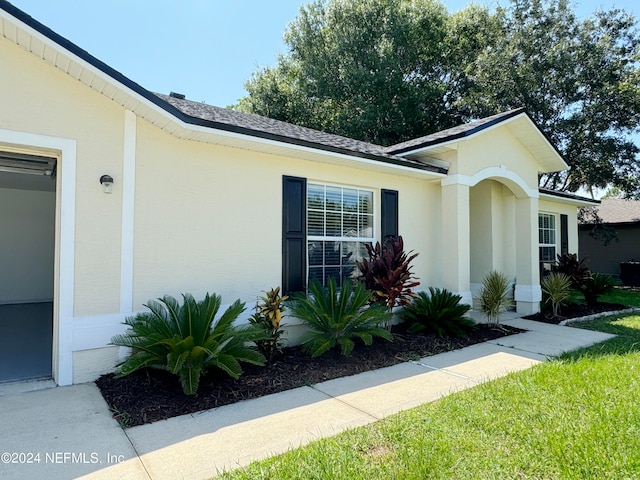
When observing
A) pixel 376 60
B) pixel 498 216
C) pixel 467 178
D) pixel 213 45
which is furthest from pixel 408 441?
pixel 376 60

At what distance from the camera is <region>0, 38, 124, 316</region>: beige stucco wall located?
4645mm

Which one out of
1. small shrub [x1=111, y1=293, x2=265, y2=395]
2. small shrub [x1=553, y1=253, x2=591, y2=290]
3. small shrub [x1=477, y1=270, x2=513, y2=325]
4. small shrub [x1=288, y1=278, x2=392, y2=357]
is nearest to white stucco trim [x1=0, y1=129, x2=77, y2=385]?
small shrub [x1=111, y1=293, x2=265, y2=395]

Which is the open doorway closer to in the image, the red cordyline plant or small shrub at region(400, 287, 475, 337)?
the red cordyline plant

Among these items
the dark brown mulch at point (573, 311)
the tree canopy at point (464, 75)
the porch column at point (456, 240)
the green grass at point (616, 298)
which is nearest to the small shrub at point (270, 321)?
the porch column at point (456, 240)

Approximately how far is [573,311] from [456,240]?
4713 mm

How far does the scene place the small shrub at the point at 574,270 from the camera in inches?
446

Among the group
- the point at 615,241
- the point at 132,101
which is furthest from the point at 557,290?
the point at 615,241

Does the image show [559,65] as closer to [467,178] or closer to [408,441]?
[467,178]

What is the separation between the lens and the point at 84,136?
5055 mm

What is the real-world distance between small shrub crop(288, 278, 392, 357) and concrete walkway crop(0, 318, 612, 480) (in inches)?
28.4

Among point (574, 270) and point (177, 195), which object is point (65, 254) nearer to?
point (177, 195)

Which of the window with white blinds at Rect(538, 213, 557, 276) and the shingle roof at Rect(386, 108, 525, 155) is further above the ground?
the shingle roof at Rect(386, 108, 525, 155)

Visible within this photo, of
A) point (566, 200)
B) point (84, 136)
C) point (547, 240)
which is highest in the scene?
point (566, 200)

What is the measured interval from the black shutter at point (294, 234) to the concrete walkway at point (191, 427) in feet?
6.84
